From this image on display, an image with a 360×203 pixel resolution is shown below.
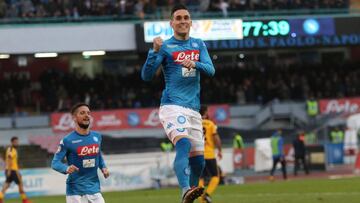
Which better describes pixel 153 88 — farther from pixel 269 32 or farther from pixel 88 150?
pixel 88 150

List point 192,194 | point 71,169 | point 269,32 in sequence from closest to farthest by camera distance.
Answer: point 192,194 < point 71,169 < point 269,32

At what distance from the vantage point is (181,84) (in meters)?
10.1

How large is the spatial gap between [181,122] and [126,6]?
2974 cm

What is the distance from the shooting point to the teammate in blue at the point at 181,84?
32.7 ft

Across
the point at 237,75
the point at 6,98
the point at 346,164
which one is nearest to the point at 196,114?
the point at 346,164

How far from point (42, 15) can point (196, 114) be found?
93.1 feet

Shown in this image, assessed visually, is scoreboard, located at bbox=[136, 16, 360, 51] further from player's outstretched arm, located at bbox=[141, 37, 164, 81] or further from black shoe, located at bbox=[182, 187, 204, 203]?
black shoe, located at bbox=[182, 187, 204, 203]

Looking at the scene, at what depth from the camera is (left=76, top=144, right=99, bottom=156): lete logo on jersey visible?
10.9m

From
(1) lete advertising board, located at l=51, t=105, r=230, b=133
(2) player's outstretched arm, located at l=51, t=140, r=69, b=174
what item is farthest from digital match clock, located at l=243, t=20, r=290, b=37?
(2) player's outstretched arm, located at l=51, t=140, r=69, b=174

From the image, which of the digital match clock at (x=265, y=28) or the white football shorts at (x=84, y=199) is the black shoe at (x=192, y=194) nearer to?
the white football shorts at (x=84, y=199)

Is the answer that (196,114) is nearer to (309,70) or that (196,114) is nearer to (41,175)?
(41,175)

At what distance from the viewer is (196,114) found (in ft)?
33.6

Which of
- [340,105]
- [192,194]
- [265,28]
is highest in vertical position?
[265,28]

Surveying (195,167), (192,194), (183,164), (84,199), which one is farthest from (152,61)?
(84,199)
